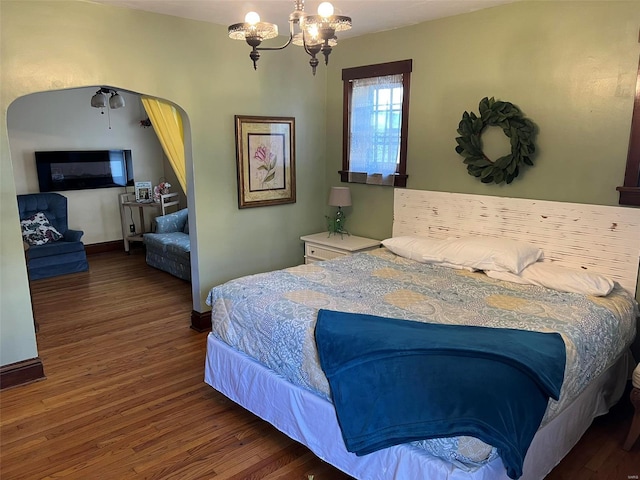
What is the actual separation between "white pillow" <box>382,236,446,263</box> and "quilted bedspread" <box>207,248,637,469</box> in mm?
235

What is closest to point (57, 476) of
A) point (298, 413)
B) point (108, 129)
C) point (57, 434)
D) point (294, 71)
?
point (57, 434)

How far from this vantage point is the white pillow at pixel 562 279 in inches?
103

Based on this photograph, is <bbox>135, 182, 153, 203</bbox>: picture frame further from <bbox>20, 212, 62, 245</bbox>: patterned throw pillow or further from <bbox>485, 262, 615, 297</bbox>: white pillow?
<bbox>485, 262, 615, 297</bbox>: white pillow

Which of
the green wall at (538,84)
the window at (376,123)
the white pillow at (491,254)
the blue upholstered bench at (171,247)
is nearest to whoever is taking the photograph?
the green wall at (538,84)

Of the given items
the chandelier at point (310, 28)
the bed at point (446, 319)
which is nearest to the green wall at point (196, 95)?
the bed at point (446, 319)

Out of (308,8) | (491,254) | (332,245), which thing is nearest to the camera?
(491,254)

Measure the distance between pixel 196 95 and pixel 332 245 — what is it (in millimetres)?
1668

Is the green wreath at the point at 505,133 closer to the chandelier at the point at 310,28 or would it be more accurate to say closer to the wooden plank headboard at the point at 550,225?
the wooden plank headboard at the point at 550,225

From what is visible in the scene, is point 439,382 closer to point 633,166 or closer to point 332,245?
point 633,166

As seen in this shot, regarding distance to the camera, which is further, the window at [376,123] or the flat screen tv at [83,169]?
the flat screen tv at [83,169]

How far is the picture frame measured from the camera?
675 centimetres

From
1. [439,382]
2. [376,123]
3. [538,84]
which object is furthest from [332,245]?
[439,382]

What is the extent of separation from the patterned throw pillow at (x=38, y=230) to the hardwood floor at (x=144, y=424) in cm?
184

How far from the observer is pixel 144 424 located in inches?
105
